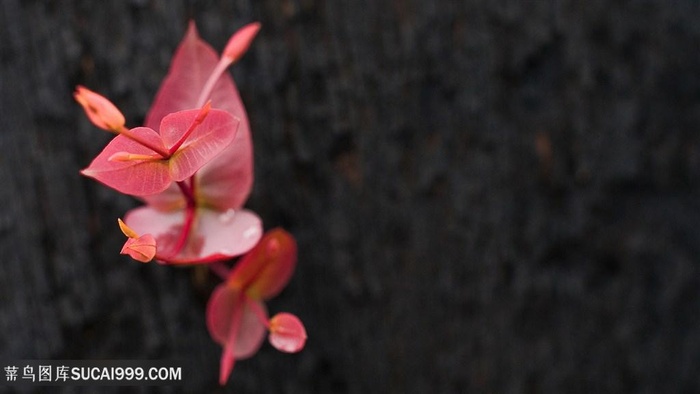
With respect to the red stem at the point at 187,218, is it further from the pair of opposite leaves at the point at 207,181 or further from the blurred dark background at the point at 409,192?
the blurred dark background at the point at 409,192

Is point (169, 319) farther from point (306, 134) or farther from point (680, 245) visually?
point (680, 245)

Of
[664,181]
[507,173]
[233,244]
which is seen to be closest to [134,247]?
[233,244]

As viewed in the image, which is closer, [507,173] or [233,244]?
[233,244]

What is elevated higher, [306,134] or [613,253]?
[306,134]

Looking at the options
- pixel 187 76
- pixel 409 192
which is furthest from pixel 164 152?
pixel 409 192

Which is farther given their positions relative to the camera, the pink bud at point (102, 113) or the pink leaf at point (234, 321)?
the pink leaf at point (234, 321)

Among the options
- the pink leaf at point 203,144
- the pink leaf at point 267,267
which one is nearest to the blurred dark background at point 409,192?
the pink leaf at point 267,267
